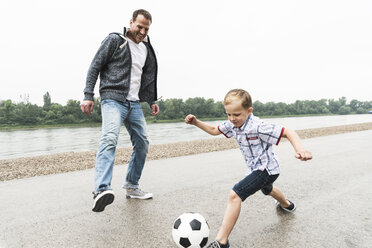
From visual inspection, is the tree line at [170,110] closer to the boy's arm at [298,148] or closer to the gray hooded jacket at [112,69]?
the gray hooded jacket at [112,69]

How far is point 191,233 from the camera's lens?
2230mm

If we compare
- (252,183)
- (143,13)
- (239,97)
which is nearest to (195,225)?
(252,183)

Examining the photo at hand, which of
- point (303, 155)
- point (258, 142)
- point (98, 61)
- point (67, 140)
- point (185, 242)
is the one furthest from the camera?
point (67, 140)

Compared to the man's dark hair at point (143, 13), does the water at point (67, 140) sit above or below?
below

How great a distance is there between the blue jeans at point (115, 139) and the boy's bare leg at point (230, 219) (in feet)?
3.96

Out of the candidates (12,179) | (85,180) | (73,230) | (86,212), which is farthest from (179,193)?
(12,179)

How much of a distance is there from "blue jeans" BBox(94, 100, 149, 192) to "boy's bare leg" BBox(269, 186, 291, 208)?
172 centimetres

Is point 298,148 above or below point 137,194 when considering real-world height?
above

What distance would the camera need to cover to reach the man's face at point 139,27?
3.15 metres

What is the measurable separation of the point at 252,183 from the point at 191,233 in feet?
2.26

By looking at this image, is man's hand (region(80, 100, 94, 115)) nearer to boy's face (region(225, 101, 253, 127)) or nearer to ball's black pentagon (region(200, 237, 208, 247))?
boy's face (region(225, 101, 253, 127))

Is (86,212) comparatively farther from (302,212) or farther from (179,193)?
(302,212)

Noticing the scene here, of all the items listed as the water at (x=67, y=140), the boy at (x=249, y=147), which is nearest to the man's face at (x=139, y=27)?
the boy at (x=249, y=147)

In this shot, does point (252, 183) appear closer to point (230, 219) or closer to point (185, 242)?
point (230, 219)
